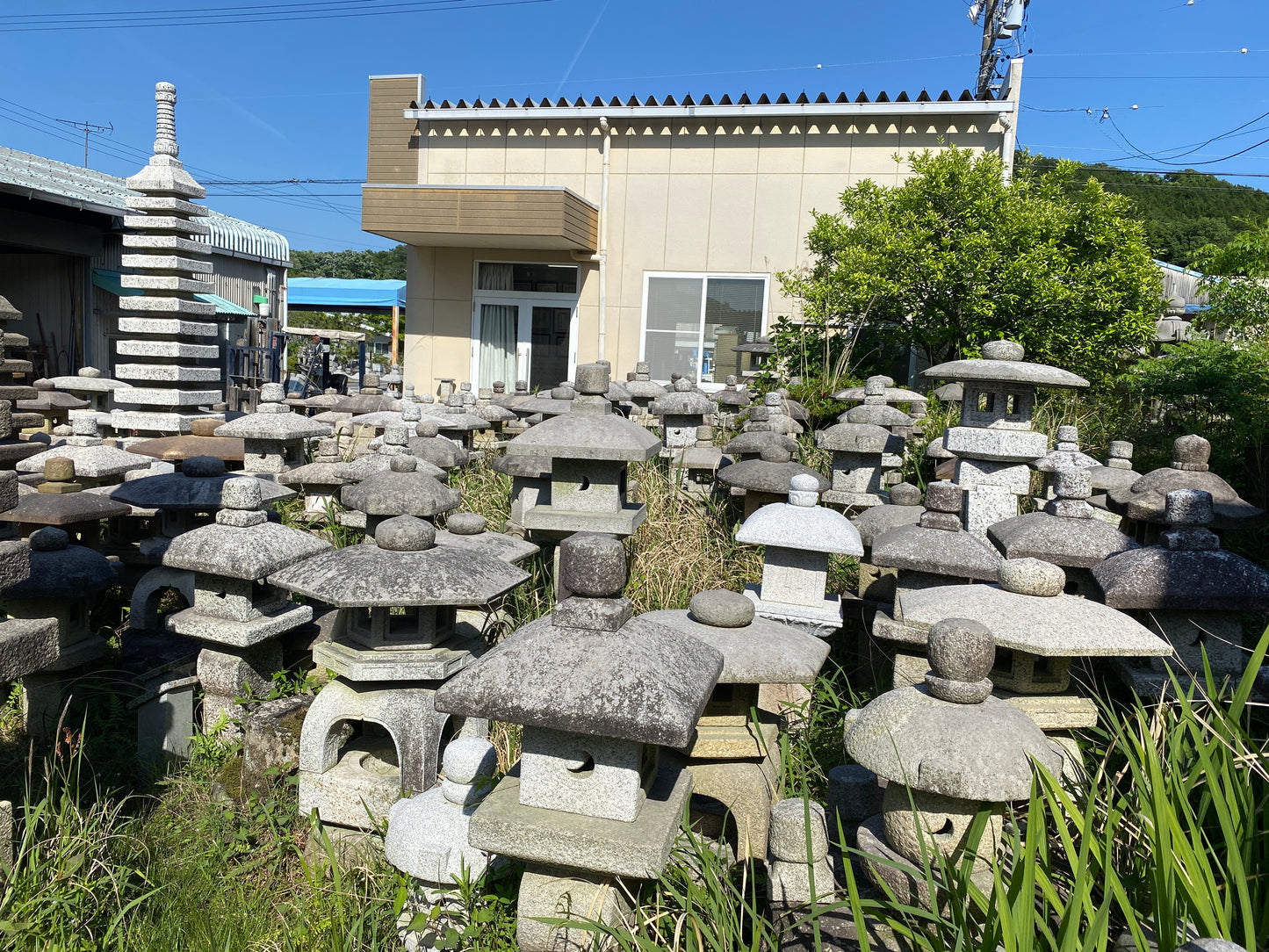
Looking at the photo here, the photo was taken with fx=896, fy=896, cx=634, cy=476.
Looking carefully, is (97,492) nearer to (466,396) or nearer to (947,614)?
(466,396)

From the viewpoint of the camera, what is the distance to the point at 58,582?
4121 millimetres

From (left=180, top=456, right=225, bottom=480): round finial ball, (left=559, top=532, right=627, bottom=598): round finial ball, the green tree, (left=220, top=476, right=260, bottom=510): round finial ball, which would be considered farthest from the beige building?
(left=559, top=532, right=627, bottom=598): round finial ball

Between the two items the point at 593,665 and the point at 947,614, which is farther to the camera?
the point at 947,614

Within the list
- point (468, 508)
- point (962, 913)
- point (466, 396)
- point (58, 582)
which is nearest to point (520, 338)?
point (466, 396)

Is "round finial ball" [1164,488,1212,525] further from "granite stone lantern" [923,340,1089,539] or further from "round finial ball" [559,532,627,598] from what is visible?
"round finial ball" [559,532,627,598]

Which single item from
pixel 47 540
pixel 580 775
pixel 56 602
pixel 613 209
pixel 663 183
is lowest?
pixel 56 602

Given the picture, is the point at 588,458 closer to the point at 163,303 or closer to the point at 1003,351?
the point at 1003,351

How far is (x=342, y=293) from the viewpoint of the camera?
23.7 metres

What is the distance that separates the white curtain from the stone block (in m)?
11.9

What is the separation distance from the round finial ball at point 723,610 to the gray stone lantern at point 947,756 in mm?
833

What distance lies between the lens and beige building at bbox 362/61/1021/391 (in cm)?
1208


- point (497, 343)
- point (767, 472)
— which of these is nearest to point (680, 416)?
point (767, 472)

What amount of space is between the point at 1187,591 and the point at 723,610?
5.39ft

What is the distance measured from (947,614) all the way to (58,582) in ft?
12.7
